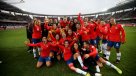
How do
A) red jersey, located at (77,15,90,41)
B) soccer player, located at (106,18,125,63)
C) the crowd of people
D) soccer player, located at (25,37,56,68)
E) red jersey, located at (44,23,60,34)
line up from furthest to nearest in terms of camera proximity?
red jersey, located at (44,23,60,34) → red jersey, located at (77,15,90,41) → soccer player, located at (25,37,56,68) → soccer player, located at (106,18,125,63) → the crowd of people

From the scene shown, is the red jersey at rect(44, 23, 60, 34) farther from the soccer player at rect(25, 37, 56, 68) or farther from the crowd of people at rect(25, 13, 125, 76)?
the soccer player at rect(25, 37, 56, 68)

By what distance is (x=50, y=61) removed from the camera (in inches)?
297

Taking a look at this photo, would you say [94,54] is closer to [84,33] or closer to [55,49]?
[84,33]

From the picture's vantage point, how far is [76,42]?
25.0 feet

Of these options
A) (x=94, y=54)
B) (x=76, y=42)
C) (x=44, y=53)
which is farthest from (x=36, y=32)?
(x=94, y=54)

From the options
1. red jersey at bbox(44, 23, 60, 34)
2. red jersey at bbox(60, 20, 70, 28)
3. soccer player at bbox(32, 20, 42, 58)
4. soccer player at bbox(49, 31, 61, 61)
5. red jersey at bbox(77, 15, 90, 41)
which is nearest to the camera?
soccer player at bbox(49, 31, 61, 61)

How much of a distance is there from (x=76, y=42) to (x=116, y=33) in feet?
6.30

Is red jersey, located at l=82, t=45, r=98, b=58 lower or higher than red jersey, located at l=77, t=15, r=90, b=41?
lower

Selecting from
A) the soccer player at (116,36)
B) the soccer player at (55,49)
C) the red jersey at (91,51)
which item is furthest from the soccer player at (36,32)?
the soccer player at (116,36)

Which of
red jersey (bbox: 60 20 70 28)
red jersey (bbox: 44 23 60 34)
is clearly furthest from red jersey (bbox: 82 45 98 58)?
red jersey (bbox: 60 20 70 28)

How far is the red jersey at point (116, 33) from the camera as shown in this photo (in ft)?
24.3

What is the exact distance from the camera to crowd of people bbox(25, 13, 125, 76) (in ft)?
21.9

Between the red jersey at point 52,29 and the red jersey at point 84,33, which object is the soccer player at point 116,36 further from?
the red jersey at point 52,29

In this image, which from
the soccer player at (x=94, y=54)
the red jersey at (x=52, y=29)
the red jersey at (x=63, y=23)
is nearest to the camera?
the soccer player at (x=94, y=54)
